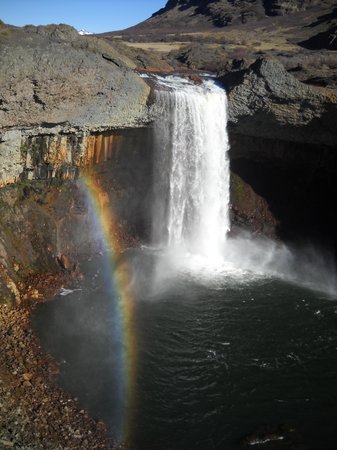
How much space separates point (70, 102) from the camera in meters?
20.6

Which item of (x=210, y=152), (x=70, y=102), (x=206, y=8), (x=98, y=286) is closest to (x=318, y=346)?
(x=98, y=286)

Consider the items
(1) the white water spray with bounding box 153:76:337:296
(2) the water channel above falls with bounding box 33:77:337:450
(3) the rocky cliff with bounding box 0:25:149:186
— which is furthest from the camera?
(1) the white water spray with bounding box 153:76:337:296

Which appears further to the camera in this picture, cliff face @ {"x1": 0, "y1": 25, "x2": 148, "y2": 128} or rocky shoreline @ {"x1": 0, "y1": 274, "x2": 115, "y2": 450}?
cliff face @ {"x1": 0, "y1": 25, "x2": 148, "y2": 128}

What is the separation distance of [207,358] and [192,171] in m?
13.3

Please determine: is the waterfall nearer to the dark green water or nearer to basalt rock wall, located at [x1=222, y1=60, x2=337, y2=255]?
basalt rock wall, located at [x1=222, y1=60, x2=337, y2=255]

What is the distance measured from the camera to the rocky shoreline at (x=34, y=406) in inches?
460

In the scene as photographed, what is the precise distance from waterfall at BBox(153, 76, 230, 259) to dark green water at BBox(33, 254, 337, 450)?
18.5 ft

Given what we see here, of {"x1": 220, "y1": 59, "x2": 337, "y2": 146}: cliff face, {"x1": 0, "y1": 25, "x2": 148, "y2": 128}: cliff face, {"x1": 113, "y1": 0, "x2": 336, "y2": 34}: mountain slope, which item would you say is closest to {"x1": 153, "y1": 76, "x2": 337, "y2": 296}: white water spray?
{"x1": 220, "y1": 59, "x2": 337, "y2": 146}: cliff face

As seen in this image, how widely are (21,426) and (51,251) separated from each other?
11459 millimetres

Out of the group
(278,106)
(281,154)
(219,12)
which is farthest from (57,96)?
(219,12)

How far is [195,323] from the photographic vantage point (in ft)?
60.4

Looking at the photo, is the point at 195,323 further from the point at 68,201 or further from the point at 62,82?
the point at 62,82

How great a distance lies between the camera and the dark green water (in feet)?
43.4

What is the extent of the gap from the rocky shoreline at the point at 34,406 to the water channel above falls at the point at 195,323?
1.96ft
